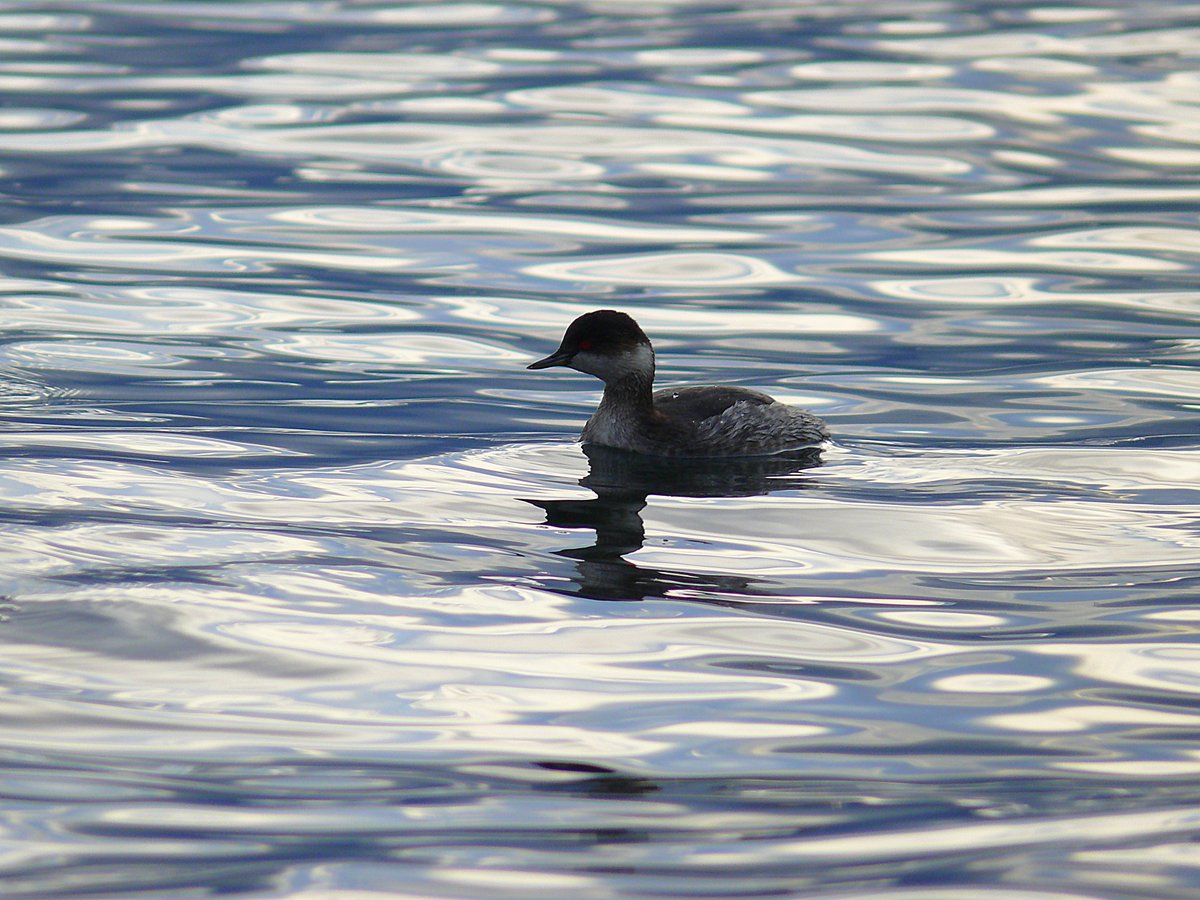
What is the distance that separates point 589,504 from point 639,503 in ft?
0.93

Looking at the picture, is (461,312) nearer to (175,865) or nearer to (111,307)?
(111,307)

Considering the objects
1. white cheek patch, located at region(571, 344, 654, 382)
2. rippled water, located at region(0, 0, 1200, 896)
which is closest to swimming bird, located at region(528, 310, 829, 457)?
white cheek patch, located at region(571, 344, 654, 382)

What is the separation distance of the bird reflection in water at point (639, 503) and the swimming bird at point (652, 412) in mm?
79

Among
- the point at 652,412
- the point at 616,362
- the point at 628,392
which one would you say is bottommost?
the point at 652,412

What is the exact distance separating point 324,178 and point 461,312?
505cm

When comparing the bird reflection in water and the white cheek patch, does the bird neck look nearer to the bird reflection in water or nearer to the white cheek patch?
the white cheek patch

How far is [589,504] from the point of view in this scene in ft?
31.0

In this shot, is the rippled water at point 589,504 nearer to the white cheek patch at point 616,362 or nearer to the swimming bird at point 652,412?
the swimming bird at point 652,412

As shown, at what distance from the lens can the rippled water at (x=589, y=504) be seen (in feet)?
19.3

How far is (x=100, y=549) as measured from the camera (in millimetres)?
8344

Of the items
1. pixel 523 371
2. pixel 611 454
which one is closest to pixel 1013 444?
pixel 611 454

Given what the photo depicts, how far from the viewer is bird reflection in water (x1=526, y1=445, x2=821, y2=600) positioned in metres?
8.00

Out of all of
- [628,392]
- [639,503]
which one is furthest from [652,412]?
[639,503]

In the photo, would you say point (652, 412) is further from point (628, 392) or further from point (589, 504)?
point (589, 504)
